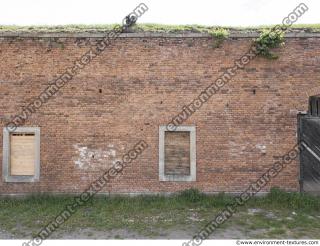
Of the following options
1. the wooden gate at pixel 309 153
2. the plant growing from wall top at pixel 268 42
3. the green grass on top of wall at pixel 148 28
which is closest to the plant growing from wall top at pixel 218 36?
the green grass on top of wall at pixel 148 28

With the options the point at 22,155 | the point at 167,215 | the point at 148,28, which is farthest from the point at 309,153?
the point at 22,155

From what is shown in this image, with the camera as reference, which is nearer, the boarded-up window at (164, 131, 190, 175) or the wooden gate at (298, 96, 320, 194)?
the wooden gate at (298, 96, 320, 194)

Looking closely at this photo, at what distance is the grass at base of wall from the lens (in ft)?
24.3

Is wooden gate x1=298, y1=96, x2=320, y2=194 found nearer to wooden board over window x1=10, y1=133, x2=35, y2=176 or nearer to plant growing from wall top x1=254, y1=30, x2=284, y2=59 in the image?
plant growing from wall top x1=254, y1=30, x2=284, y2=59

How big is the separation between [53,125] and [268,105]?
252 inches

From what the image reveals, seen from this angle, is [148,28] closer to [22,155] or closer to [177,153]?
[177,153]

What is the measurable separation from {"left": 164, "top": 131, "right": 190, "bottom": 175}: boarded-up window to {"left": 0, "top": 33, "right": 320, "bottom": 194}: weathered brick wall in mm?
335

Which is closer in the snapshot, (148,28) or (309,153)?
(309,153)

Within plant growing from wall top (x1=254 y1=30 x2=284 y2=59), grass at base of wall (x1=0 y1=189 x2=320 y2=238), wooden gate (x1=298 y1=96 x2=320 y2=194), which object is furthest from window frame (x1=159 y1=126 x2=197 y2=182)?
wooden gate (x1=298 y1=96 x2=320 y2=194)

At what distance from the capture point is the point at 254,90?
9.72 metres

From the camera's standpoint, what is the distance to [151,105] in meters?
9.80

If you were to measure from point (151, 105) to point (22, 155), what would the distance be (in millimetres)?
4140

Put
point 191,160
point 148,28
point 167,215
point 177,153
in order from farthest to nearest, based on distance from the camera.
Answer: point 148,28, point 177,153, point 191,160, point 167,215

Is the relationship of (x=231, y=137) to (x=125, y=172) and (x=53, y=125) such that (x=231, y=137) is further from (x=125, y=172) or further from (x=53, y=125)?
(x=53, y=125)
